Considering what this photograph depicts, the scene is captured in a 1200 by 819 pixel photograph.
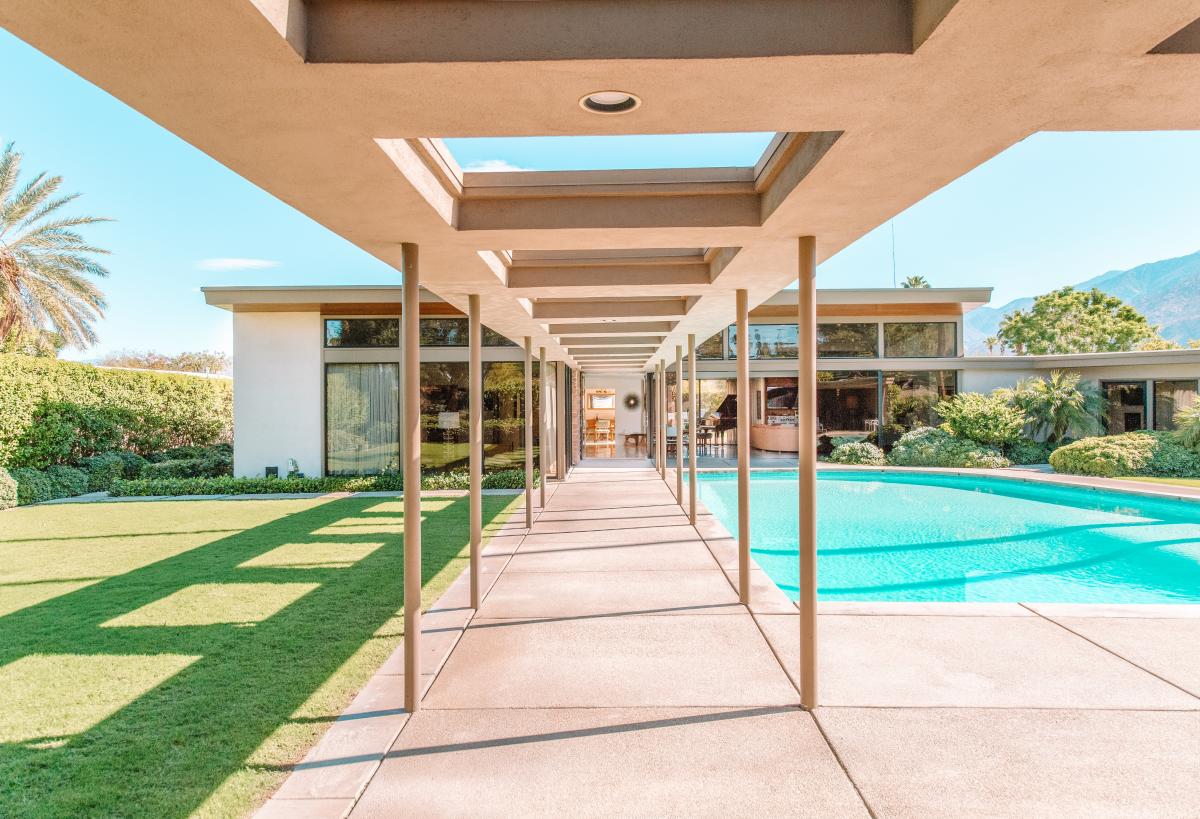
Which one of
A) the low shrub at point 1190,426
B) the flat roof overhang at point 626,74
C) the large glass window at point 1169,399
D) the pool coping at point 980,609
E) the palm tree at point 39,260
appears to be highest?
the palm tree at point 39,260

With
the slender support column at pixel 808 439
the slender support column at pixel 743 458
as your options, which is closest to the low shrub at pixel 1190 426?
the slender support column at pixel 743 458

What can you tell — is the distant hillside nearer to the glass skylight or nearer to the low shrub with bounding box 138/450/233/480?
the low shrub with bounding box 138/450/233/480

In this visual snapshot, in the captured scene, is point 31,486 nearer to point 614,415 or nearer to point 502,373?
point 502,373

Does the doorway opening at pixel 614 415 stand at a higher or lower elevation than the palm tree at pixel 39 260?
lower

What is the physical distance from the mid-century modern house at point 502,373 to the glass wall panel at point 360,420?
0.07 feet

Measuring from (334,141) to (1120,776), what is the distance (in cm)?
436

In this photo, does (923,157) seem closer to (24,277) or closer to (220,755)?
(220,755)

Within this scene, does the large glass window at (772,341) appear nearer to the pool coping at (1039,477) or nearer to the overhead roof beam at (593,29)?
the pool coping at (1039,477)

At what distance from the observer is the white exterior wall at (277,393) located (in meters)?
13.9

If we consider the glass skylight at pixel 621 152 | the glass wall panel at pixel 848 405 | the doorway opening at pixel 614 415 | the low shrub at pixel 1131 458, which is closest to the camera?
the glass skylight at pixel 621 152

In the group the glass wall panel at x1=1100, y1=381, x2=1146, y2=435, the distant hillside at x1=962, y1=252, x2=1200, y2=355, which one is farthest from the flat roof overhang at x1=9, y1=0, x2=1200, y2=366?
the distant hillside at x1=962, y1=252, x2=1200, y2=355

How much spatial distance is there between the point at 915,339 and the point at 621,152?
1506 centimetres

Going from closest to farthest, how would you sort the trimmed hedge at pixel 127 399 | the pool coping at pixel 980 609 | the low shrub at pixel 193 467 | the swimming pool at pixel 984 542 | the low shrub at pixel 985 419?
1. the pool coping at pixel 980 609
2. the swimming pool at pixel 984 542
3. the trimmed hedge at pixel 127 399
4. the low shrub at pixel 193 467
5. the low shrub at pixel 985 419

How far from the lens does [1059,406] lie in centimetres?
1612
